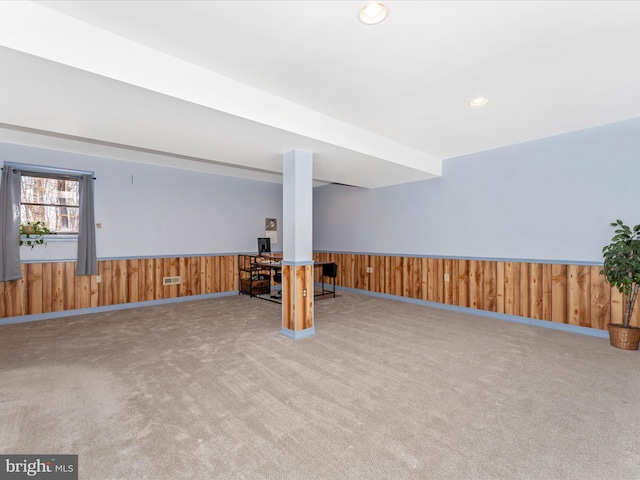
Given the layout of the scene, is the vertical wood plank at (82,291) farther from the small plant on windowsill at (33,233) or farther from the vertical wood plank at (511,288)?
the vertical wood plank at (511,288)

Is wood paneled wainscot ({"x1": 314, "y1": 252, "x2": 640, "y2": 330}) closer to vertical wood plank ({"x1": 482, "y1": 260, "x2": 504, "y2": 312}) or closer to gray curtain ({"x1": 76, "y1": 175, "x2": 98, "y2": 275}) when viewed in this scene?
vertical wood plank ({"x1": 482, "y1": 260, "x2": 504, "y2": 312})

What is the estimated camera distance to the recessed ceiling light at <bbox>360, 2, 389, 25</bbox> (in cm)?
181

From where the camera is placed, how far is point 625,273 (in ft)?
10.4

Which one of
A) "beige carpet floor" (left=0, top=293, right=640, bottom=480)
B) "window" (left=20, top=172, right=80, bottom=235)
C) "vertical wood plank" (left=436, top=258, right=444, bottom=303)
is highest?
"window" (left=20, top=172, right=80, bottom=235)

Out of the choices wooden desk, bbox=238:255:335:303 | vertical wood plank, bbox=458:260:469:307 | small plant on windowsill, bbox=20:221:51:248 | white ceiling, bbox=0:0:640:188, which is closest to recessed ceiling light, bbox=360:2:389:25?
white ceiling, bbox=0:0:640:188

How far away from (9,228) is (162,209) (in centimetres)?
206

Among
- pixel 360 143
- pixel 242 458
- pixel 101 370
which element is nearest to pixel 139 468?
pixel 242 458

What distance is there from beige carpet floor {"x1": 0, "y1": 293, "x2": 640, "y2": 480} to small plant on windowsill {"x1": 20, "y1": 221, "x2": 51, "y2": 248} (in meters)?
1.35

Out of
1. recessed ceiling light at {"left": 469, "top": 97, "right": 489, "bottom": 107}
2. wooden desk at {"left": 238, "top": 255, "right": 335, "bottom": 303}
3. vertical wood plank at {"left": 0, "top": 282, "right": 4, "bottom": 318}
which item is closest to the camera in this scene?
recessed ceiling light at {"left": 469, "top": 97, "right": 489, "bottom": 107}

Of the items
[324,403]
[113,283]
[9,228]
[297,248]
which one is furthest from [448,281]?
[9,228]

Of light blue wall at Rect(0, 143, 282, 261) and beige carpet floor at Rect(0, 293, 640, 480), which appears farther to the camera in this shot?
light blue wall at Rect(0, 143, 282, 261)

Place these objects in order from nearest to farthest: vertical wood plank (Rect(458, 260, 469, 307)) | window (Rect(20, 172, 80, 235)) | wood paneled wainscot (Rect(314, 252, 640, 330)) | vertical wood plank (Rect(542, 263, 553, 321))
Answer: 1. wood paneled wainscot (Rect(314, 252, 640, 330))
2. vertical wood plank (Rect(542, 263, 553, 321))
3. window (Rect(20, 172, 80, 235))
4. vertical wood plank (Rect(458, 260, 469, 307))

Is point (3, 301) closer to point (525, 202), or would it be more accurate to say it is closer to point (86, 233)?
point (86, 233)

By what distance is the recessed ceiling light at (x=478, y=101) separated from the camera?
9.82 ft
